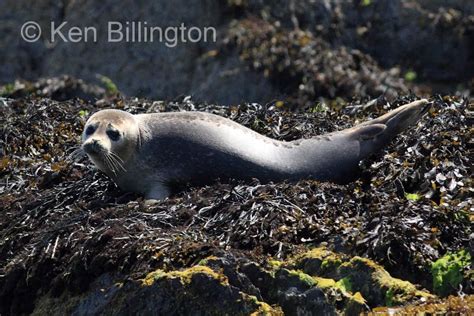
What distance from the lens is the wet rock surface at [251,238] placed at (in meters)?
6.45

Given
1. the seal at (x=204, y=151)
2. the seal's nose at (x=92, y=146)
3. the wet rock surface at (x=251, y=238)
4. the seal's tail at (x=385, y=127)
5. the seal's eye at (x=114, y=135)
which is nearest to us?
the wet rock surface at (x=251, y=238)

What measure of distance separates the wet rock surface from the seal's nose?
1.24 ft

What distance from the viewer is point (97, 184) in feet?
29.1

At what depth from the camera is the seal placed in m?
8.50

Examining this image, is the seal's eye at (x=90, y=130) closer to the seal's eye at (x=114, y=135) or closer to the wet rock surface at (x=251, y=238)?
the seal's eye at (x=114, y=135)

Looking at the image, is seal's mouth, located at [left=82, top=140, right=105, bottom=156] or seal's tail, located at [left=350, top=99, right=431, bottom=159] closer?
seal's mouth, located at [left=82, top=140, right=105, bottom=156]

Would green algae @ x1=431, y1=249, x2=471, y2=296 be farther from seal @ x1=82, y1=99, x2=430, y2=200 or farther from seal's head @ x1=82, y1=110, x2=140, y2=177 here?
seal's head @ x1=82, y1=110, x2=140, y2=177

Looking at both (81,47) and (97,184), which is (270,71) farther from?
(97,184)

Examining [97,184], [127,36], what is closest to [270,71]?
[127,36]

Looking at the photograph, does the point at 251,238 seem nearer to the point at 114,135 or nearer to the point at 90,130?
the point at 114,135

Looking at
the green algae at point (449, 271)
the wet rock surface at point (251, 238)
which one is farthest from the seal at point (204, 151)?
the green algae at point (449, 271)

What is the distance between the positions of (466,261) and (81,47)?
12.6 m

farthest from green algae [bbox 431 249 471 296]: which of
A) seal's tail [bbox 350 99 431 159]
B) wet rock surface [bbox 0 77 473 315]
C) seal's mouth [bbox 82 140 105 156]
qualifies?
seal's mouth [bbox 82 140 105 156]

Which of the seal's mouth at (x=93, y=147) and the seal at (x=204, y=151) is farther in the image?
the seal at (x=204, y=151)
